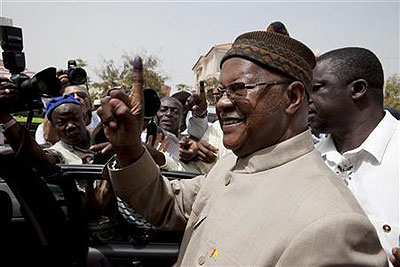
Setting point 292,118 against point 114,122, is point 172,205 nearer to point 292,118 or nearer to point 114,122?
point 114,122

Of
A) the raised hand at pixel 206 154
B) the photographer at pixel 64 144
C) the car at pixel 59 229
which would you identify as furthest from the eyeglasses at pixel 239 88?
the raised hand at pixel 206 154

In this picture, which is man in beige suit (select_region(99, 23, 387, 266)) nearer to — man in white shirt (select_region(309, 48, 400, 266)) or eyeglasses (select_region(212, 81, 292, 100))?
eyeglasses (select_region(212, 81, 292, 100))

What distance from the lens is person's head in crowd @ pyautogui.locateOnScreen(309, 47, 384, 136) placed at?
2154 mm

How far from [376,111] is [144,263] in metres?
1.71

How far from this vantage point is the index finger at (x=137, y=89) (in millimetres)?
1748

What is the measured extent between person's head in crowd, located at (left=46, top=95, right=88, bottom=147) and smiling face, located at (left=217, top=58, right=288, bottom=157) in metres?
2.31

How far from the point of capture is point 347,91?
2.16 m

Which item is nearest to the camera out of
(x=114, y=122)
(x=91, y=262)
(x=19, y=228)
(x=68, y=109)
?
(x=114, y=122)

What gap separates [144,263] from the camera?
9.36ft

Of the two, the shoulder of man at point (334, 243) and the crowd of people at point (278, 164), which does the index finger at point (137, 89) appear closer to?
the crowd of people at point (278, 164)

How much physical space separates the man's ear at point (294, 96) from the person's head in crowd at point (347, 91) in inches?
23.8

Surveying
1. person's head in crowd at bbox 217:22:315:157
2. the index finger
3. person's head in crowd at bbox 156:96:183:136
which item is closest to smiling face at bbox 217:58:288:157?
person's head in crowd at bbox 217:22:315:157

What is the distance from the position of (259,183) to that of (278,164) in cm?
10

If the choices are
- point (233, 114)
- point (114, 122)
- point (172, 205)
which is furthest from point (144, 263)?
point (233, 114)
